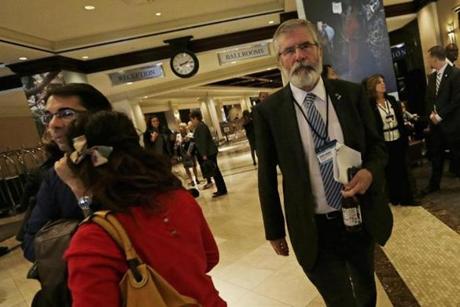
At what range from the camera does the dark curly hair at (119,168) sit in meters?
0.82

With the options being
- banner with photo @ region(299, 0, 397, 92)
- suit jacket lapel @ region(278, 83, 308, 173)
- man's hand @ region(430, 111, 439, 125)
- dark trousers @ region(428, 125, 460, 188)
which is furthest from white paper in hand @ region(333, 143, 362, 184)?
dark trousers @ region(428, 125, 460, 188)

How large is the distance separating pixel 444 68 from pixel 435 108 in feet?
1.53

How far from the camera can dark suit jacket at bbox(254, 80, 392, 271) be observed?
55.7 inches

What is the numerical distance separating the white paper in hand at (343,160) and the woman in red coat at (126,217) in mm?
655

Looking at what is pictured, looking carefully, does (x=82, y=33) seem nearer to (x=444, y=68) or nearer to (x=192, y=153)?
(x=192, y=153)

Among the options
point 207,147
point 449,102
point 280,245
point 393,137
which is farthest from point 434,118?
point 207,147

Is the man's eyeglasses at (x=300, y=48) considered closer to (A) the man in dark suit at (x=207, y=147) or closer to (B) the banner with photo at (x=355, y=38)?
(B) the banner with photo at (x=355, y=38)

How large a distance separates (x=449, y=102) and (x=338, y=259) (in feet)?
10.7

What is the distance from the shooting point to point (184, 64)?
7016 mm

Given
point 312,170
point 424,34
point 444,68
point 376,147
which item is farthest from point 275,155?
point 424,34

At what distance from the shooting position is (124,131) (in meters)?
0.91

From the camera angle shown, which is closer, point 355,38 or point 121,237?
point 121,237

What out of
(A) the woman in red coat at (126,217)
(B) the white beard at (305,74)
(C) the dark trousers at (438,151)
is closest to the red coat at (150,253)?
(A) the woman in red coat at (126,217)

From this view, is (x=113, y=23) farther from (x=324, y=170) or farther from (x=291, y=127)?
(x=324, y=170)
